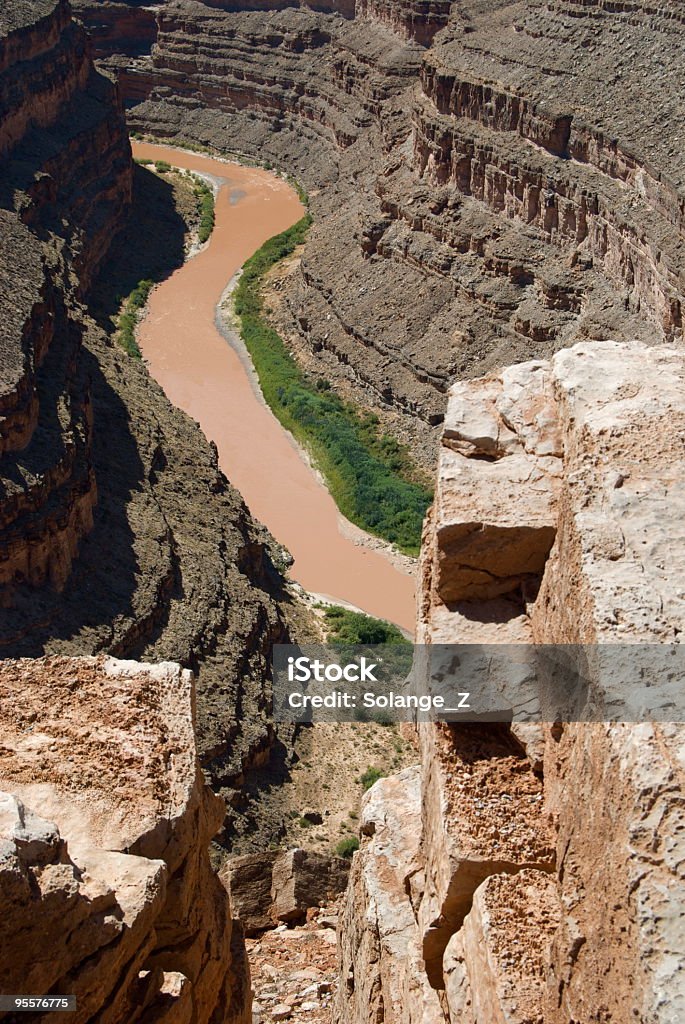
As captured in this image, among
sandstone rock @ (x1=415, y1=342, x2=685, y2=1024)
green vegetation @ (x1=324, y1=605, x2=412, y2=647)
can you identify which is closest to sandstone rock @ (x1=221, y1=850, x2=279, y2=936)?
sandstone rock @ (x1=415, y1=342, x2=685, y2=1024)

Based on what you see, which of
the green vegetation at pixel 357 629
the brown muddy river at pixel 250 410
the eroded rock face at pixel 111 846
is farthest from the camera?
the brown muddy river at pixel 250 410

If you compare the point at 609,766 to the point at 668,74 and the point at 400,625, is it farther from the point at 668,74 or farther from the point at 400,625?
the point at 668,74

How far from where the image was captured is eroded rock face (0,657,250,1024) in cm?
1138

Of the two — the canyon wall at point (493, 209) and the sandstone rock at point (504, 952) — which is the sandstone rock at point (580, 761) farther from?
the canyon wall at point (493, 209)

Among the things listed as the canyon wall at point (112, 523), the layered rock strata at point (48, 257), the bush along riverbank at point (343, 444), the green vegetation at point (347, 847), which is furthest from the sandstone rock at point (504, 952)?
the bush along riverbank at point (343, 444)

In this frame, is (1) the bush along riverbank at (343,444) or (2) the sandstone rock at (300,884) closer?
(2) the sandstone rock at (300,884)

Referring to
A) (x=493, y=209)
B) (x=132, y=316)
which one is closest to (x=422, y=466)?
(x=493, y=209)

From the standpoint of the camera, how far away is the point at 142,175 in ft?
274

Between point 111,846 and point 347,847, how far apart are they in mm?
19625

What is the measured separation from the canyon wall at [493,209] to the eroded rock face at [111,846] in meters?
34.1

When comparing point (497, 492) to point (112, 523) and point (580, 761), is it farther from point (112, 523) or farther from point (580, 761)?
point (112, 523)

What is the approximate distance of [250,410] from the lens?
5884 centimetres

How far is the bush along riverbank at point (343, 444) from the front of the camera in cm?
Result: 5003

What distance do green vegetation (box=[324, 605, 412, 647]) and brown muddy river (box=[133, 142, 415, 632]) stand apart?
129 cm
